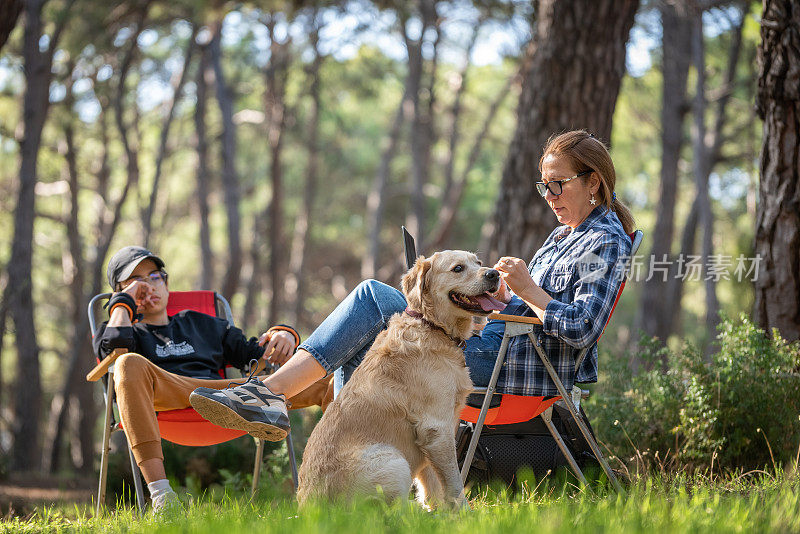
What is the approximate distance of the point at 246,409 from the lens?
3.22 m

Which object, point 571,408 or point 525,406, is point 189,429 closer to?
point 525,406

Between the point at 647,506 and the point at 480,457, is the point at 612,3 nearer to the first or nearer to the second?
the point at 480,457

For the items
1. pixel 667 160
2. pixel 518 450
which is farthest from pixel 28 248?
pixel 667 160

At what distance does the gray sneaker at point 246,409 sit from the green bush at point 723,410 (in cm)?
187

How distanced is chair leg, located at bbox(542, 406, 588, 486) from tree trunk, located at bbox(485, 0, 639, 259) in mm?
2425

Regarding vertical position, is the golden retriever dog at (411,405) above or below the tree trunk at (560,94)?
below

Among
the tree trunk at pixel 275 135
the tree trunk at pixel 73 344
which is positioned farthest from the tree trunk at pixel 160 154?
the tree trunk at pixel 275 135

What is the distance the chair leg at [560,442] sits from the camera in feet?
12.0

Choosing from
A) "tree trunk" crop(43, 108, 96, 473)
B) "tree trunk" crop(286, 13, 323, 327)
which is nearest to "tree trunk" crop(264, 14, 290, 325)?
"tree trunk" crop(286, 13, 323, 327)

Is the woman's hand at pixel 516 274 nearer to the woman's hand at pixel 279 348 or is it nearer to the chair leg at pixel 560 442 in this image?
the chair leg at pixel 560 442

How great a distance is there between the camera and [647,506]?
109 inches

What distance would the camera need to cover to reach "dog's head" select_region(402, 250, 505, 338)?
3.40 metres

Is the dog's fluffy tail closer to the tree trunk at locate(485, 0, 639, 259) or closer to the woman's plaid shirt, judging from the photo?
the woman's plaid shirt

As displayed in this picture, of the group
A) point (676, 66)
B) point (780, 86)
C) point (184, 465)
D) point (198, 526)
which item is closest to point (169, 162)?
point (676, 66)
